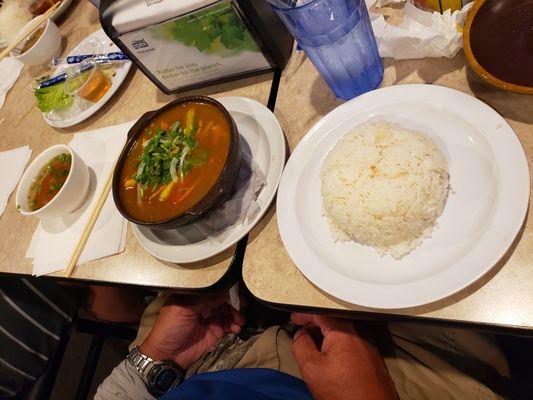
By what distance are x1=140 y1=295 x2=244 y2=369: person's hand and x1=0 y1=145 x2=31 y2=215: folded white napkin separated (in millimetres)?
995

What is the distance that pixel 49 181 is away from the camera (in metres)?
1.85

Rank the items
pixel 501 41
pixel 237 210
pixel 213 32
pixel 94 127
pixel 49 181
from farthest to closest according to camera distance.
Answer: pixel 94 127 < pixel 49 181 < pixel 213 32 < pixel 237 210 < pixel 501 41

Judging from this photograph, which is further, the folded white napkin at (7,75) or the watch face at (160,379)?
the folded white napkin at (7,75)

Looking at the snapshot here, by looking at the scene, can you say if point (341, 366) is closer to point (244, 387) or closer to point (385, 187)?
point (244, 387)

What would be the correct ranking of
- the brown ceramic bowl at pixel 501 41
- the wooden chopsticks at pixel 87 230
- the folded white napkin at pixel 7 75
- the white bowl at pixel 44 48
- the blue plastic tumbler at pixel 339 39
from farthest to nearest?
the folded white napkin at pixel 7 75
the white bowl at pixel 44 48
the wooden chopsticks at pixel 87 230
the blue plastic tumbler at pixel 339 39
the brown ceramic bowl at pixel 501 41

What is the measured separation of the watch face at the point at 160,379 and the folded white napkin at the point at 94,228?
0.61 metres

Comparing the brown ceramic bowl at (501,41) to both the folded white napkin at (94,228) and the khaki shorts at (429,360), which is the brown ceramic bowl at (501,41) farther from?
the folded white napkin at (94,228)

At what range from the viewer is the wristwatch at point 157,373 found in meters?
1.87

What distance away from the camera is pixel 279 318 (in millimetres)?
2006

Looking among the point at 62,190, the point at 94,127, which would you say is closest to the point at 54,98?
the point at 94,127

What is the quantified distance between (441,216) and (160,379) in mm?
1410

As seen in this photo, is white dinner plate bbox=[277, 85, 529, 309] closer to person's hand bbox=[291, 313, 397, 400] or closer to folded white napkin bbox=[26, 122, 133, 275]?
person's hand bbox=[291, 313, 397, 400]

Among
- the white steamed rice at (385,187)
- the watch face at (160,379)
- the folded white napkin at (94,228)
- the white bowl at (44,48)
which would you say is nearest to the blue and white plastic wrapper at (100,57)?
the white bowl at (44,48)

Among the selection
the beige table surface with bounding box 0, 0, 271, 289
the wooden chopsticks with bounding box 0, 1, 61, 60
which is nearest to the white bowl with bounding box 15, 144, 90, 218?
the beige table surface with bounding box 0, 0, 271, 289
